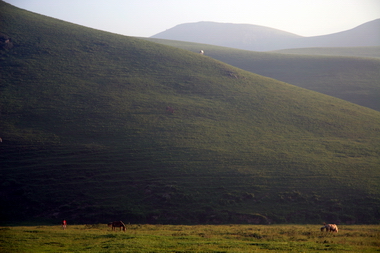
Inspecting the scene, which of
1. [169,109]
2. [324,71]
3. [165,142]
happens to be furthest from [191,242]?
[324,71]

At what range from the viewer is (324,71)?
106 m

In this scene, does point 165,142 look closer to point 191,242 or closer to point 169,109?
point 169,109

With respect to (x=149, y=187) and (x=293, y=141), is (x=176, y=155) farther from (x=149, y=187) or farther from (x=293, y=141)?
(x=293, y=141)

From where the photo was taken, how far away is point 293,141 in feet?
167

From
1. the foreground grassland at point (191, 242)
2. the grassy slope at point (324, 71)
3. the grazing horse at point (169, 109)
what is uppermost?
the grassy slope at point (324, 71)

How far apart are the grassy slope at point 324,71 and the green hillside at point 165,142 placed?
816 inches

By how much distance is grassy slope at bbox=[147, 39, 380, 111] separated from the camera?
289ft

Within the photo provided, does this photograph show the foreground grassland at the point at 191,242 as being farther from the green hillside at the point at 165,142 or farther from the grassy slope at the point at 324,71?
the grassy slope at the point at 324,71

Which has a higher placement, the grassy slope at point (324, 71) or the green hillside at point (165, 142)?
the grassy slope at point (324, 71)

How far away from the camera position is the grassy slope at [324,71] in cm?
8806

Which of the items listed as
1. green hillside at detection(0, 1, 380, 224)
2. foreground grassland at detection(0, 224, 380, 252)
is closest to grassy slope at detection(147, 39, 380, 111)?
green hillside at detection(0, 1, 380, 224)

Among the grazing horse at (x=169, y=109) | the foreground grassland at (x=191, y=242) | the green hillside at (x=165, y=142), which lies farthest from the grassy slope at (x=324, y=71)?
the foreground grassland at (x=191, y=242)

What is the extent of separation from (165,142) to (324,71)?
261ft

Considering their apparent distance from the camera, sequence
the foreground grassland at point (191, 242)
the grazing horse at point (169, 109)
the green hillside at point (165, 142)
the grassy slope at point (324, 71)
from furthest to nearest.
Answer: the grassy slope at point (324, 71)
the grazing horse at point (169, 109)
the green hillside at point (165, 142)
the foreground grassland at point (191, 242)
